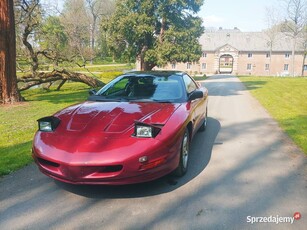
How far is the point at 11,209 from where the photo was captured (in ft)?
10.6

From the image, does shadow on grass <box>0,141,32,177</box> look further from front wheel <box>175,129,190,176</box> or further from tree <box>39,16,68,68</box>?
tree <box>39,16,68,68</box>

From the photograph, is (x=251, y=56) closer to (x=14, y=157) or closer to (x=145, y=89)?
(x=145, y=89)

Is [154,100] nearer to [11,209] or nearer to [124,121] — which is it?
[124,121]

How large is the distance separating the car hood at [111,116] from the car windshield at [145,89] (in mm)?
294

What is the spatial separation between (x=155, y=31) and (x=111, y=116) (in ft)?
40.5

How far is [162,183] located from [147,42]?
12121mm

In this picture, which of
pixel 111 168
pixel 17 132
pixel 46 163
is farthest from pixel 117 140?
pixel 17 132

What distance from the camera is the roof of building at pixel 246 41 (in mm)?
58375

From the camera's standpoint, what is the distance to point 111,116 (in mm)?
3924

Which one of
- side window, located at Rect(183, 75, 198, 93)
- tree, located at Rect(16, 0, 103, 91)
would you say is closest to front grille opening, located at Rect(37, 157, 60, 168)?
side window, located at Rect(183, 75, 198, 93)

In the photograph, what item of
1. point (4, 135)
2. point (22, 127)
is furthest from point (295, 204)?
point (22, 127)

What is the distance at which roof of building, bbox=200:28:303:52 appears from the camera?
192ft

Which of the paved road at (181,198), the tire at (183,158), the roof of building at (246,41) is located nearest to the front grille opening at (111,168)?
the paved road at (181,198)

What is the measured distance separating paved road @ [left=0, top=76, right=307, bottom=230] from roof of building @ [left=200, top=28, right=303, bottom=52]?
57.9 metres
